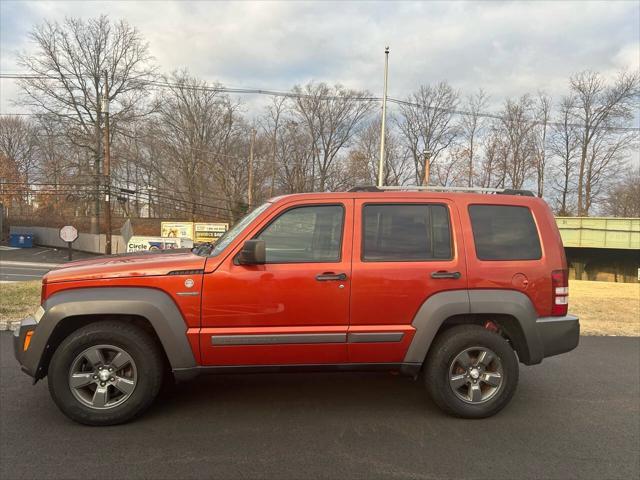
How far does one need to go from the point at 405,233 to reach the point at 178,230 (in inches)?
1075

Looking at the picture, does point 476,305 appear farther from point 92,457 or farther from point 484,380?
point 92,457

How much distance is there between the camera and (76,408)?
3500 mm

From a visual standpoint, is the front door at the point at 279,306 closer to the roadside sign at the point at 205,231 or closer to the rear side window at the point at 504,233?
the rear side window at the point at 504,233

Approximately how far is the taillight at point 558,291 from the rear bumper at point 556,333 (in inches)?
3.3

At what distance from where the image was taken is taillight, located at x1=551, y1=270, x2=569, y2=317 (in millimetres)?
3875

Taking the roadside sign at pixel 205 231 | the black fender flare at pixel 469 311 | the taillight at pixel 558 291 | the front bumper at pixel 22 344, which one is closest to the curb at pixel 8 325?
the front bumper at pixel 22 344

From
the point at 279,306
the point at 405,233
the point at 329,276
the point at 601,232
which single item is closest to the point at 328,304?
the point at 329,276

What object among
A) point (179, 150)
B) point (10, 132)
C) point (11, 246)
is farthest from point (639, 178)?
point (10, 132)

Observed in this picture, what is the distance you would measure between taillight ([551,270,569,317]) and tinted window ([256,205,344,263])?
1.87 m

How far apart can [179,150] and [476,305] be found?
168ft

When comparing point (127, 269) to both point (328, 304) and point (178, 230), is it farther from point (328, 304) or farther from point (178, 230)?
point (178, 230)

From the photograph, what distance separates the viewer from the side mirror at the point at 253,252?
3.46 m

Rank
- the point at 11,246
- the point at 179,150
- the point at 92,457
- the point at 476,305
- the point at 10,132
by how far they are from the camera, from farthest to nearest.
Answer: the point at 10,132 → the point at 179,150 → the point at 11,246 → the point at 476,305 → the point at 92,457

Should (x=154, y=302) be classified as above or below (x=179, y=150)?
below
